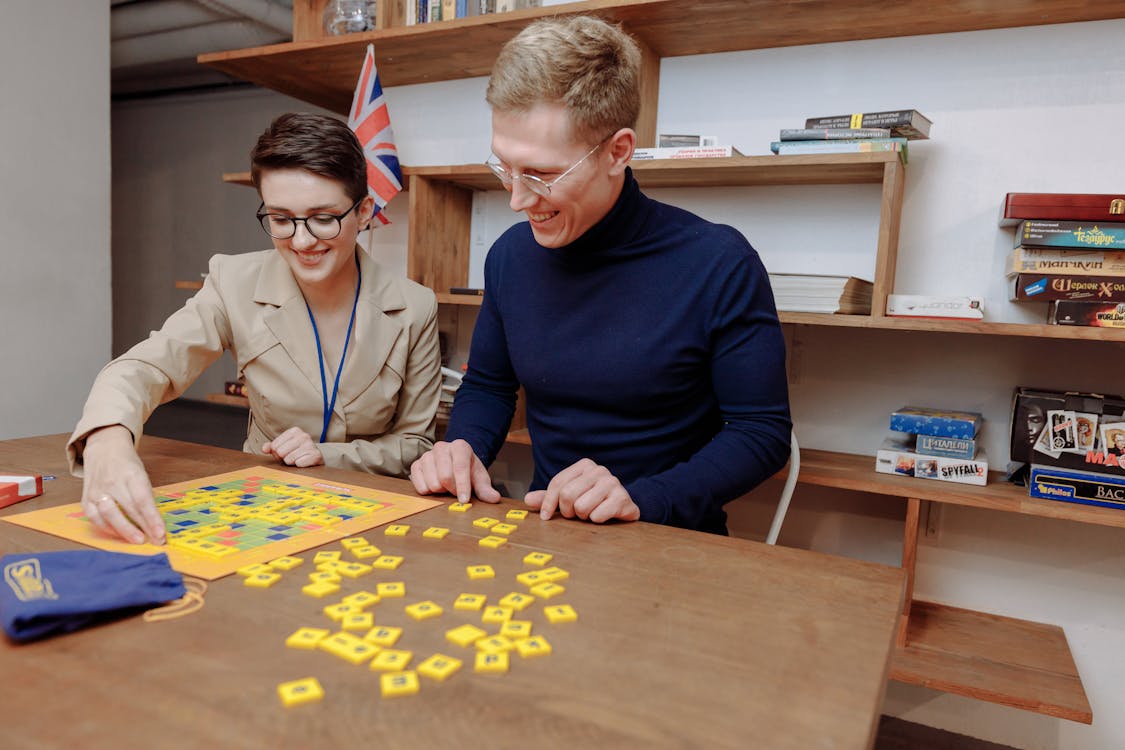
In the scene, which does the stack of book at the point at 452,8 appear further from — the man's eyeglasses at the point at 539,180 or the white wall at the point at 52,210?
the white wall at the point at 52,210

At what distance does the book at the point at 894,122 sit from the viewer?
187cm

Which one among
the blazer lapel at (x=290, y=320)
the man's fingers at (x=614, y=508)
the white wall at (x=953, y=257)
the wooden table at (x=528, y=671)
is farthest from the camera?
the white wall at (x=953, y=257)

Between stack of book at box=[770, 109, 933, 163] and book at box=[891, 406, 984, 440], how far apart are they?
2.19 ft

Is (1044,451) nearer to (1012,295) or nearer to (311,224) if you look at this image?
(1012,295)

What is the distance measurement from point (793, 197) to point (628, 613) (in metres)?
1.80

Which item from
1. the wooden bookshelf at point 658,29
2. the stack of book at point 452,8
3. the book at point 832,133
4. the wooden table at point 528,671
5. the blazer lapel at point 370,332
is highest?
the stack of book at point 452,8

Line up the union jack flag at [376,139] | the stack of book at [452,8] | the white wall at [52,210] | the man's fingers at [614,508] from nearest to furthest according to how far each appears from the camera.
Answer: the man's fingers at [614,508] < the stack of book at [452,8] < the union jack flag at [376,139] < the white wall at [52,210]

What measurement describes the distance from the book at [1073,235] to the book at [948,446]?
0.51 metres

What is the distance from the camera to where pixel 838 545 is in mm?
2289

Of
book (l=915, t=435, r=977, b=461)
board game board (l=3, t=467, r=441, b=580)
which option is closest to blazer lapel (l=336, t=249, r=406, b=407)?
board game board (l=3, t=467, r=441, b=580)

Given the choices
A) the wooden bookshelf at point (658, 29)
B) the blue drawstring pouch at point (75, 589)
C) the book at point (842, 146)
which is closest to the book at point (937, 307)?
the book at point (842, 146)

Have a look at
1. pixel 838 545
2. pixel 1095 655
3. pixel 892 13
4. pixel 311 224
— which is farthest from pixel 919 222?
pixel 311 224

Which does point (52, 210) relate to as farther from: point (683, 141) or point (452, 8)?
point (683, 141)

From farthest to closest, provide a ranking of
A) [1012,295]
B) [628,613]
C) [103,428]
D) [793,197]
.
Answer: [793,197], [1012,295], [103,428], [628,613]
